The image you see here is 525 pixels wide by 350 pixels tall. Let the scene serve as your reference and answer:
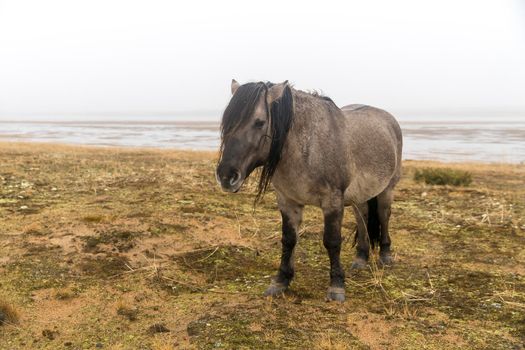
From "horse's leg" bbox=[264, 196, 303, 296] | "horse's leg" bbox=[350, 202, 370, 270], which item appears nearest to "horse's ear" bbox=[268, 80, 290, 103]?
"horse's leg" bbox=[264, 196, 303, 296]

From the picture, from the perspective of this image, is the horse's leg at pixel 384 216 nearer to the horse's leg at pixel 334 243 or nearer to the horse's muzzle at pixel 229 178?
the horse's leg at pixel 334 243

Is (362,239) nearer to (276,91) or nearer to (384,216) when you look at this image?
(384,216)

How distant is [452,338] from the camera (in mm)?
3902

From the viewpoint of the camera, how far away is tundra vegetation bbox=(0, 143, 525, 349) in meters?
3.96

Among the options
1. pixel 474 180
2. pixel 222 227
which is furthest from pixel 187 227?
pixel 474 180

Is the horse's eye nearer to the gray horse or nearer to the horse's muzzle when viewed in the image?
the gray horse

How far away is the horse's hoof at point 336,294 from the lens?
4785mm

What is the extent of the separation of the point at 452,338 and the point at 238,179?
253 centimetres

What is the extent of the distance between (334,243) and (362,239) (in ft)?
5.25

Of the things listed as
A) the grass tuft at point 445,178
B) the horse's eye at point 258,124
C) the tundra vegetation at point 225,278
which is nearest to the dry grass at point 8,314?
the tundra vegetation at point 225,278

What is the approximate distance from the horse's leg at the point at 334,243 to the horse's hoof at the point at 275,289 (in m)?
0.55

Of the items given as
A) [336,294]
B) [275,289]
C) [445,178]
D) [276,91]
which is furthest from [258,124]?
[445,178]

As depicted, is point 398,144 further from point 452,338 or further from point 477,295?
point 452,338

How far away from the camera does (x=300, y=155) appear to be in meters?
4.48
